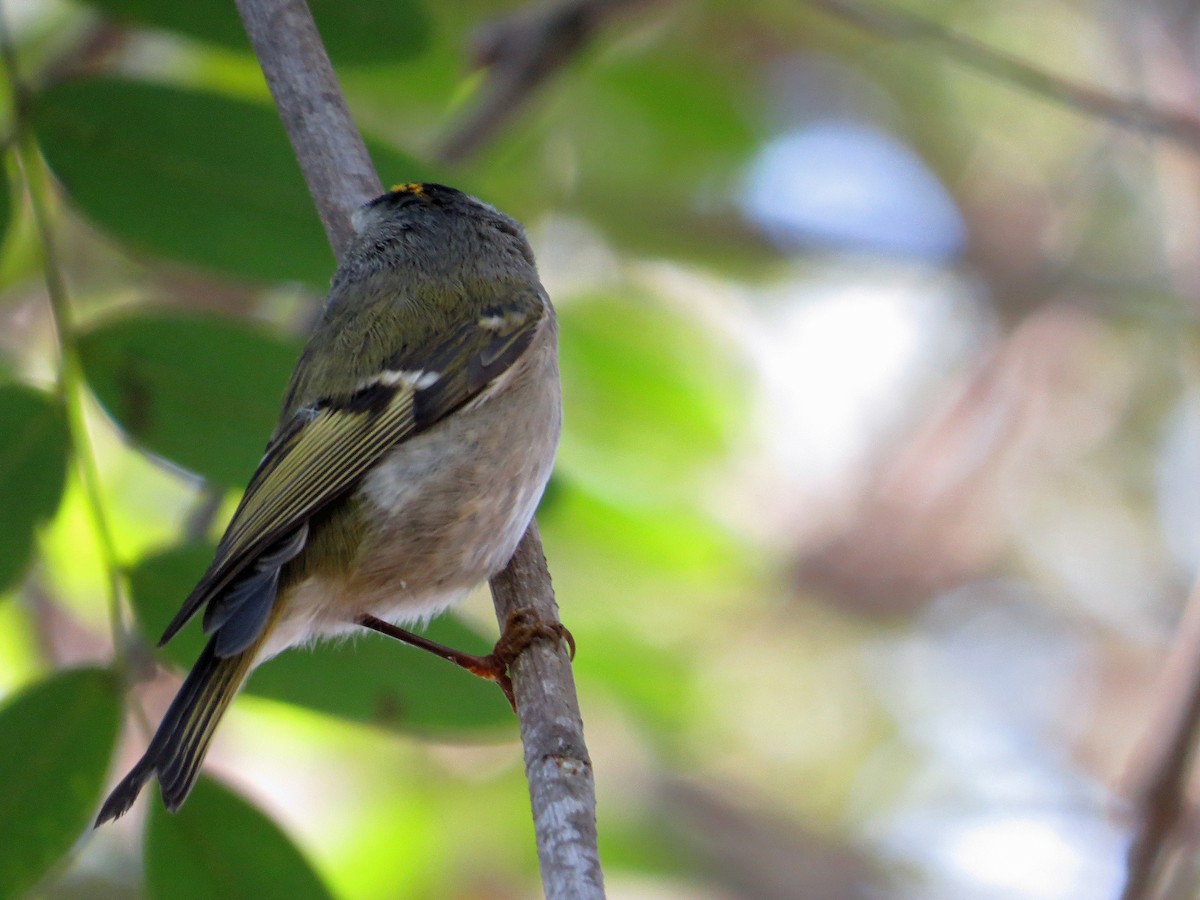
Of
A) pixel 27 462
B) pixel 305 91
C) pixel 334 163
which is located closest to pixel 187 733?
pixel 27 462

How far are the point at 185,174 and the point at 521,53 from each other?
4.03 feet

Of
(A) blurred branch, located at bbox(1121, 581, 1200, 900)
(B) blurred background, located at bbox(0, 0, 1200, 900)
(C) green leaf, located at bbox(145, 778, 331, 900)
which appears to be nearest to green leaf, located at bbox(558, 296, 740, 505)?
(B) blurred background, located at bbox(0, 0, 1200, 900)

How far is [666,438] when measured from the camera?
381cm

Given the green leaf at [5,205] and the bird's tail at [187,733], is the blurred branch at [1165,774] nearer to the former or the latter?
the bird's tail at [187,733]

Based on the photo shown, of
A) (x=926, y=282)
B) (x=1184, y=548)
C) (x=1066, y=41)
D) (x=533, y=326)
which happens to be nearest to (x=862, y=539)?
(x=926, y=282)

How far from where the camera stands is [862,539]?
6352mm

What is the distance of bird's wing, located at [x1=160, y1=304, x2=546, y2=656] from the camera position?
2264mm

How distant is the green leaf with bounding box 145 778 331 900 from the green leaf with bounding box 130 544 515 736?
0.24m

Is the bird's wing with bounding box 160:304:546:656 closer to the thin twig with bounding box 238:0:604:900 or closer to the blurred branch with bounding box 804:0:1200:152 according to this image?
the thin twig with bounding box 238:0:604:900

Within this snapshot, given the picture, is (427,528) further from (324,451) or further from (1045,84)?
(1045,84)

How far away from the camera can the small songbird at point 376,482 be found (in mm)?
2277

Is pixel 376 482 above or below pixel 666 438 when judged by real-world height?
below

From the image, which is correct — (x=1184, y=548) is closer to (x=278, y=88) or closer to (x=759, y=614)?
(x=759, y=614)

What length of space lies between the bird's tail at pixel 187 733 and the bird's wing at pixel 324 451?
8 cm
